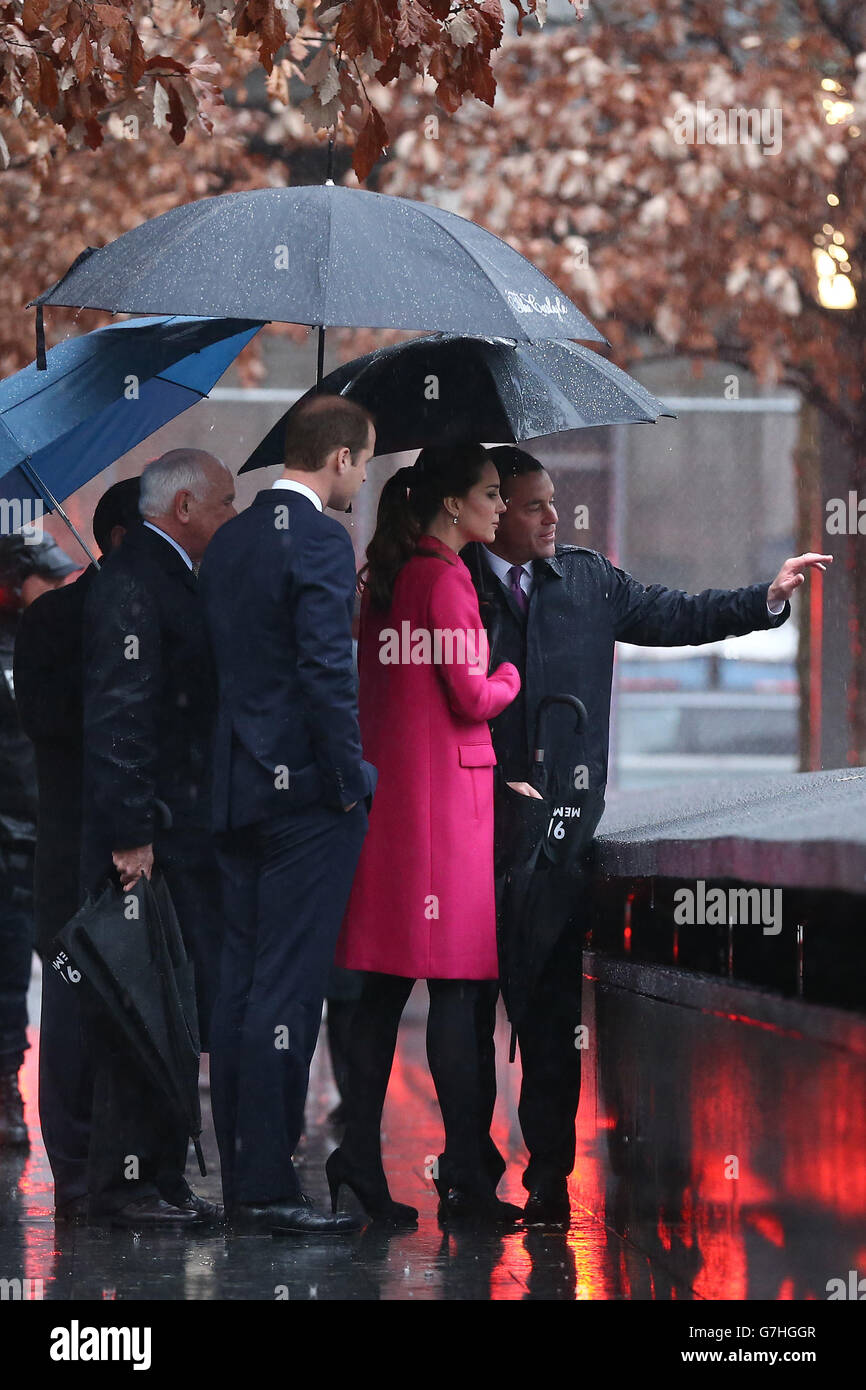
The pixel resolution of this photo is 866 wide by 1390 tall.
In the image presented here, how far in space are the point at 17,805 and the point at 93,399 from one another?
2.20m

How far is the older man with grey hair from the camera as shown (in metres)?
4.84

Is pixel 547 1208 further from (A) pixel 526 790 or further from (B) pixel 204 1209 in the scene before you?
(A) pixel 526 790

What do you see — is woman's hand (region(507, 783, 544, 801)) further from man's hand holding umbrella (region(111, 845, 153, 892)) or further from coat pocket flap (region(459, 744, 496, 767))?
man's hand holding umbrella (region(111, 845, 153, 892))

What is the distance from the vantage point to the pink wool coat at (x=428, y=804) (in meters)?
4.92

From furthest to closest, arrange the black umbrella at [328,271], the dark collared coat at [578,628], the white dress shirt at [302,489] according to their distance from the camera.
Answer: the dark collared coat at [578,628] → the white dress shirt at [302,489] → the black umbrella at [328,271]

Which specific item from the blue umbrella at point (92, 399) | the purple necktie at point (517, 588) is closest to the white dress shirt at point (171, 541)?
the blue umbrella at point (92, 399)

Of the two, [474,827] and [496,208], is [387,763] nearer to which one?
[474,827]

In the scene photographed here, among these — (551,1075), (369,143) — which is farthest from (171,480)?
(551,1075)

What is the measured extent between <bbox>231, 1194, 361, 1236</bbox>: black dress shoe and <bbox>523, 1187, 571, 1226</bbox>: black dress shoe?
51 centimetres

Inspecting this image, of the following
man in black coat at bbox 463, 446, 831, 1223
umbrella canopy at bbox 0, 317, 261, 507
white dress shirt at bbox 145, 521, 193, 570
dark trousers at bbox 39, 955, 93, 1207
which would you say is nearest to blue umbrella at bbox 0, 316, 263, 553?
umbrella canopy at bbox 0, 317, 261, 507

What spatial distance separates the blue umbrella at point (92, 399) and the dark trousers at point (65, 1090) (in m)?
1.24

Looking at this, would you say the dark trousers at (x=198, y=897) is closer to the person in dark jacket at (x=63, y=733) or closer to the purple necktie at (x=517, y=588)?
the person in dark jacket at (x=63, y=733)

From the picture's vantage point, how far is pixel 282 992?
4723mm
